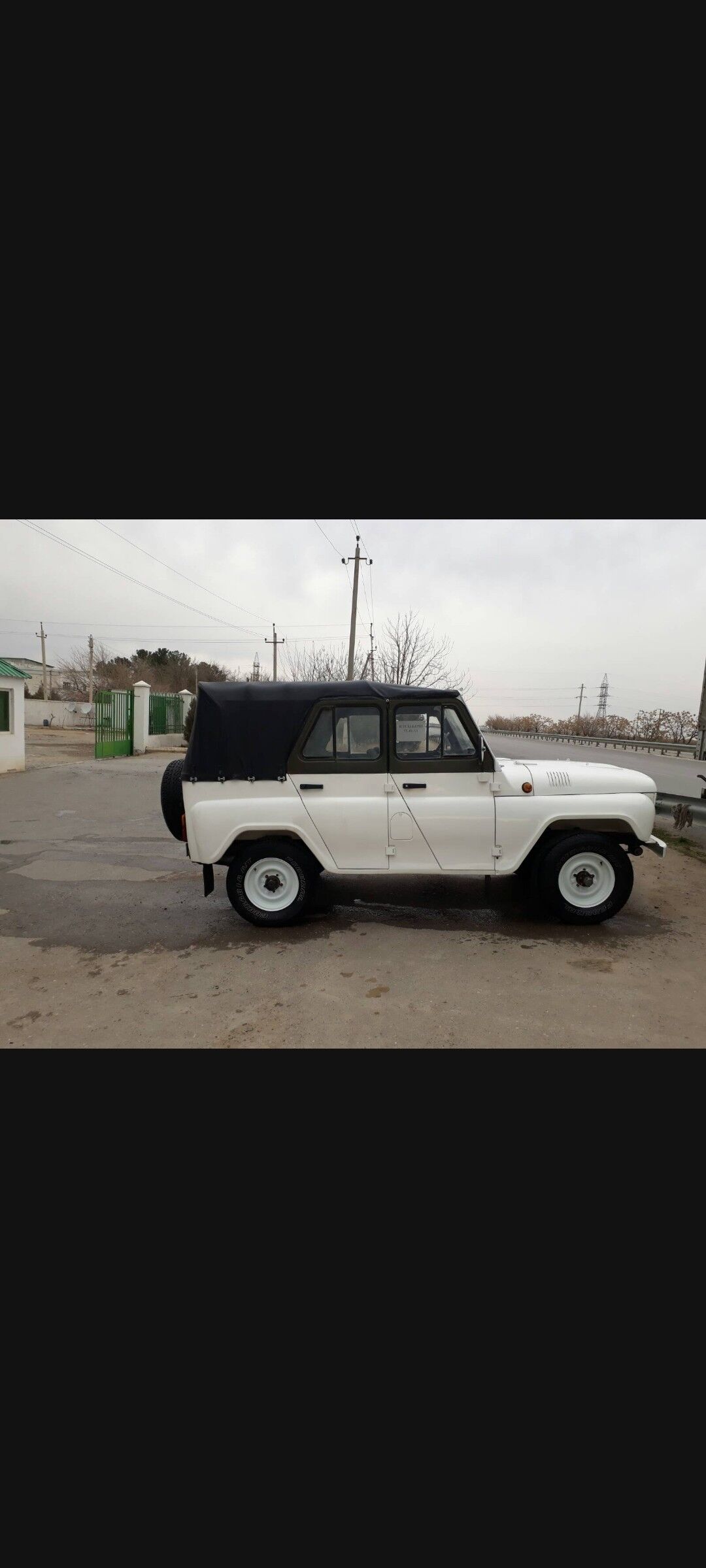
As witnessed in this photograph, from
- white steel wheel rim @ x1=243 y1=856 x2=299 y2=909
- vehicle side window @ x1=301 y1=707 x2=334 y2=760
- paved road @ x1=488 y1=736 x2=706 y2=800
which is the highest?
vehicle side window @ x1=301 y1=707 x2=334 y2=760

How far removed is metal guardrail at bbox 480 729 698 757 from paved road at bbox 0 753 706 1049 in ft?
65.5

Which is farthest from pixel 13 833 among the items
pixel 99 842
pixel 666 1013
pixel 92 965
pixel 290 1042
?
pixel 666 1013

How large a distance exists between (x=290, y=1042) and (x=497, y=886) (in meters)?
3.73

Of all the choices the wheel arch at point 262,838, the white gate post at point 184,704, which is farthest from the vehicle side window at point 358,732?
the white gate post at point 184,704

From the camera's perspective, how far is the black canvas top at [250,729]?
5352mm

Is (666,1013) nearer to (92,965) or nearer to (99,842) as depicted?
(92,965)

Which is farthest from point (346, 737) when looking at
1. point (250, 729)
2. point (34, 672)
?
point (34, 672)

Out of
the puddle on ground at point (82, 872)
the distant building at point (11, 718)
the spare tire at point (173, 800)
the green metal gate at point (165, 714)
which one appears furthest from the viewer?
the green metal gate at point (165, 714)

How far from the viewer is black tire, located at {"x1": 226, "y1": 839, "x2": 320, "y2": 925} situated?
214 inches

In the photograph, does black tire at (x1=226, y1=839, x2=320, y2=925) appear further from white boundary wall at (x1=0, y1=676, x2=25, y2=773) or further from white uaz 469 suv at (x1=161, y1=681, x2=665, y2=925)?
white boundary wall at (x1=0, y1=676, x2=25, y2=773)

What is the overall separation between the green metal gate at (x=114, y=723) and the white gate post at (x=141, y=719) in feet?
0.53

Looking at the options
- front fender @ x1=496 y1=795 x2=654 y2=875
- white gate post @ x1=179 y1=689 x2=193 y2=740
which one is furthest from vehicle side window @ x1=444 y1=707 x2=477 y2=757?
white gate post @ x1=179 y1=689 x2=193 y2=740

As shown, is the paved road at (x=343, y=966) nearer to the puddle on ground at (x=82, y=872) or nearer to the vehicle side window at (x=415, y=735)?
the puddle on ground at (x=82, y=872)

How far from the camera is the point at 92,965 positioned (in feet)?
15.9
